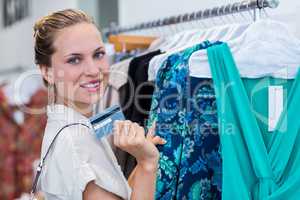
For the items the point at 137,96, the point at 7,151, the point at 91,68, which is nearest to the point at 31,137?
the point at 7,151

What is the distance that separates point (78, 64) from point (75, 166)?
235 millimetres

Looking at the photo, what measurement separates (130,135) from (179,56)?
446 millimetres

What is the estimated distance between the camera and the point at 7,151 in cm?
199

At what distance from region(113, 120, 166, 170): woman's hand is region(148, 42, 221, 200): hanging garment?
29cm

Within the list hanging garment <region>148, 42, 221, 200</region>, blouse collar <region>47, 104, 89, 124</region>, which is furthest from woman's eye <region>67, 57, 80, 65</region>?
hanging garment <region>148, 42, 221, 200</region>

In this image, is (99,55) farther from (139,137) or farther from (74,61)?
(139,137)

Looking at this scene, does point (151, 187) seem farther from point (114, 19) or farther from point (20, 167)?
point (114, 19)

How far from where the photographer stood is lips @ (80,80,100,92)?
38.9 inches

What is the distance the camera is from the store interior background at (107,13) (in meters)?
1.45

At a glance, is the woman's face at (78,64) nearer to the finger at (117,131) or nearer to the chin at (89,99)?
the chin at (89,99)

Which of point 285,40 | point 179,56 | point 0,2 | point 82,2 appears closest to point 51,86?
point 179,56

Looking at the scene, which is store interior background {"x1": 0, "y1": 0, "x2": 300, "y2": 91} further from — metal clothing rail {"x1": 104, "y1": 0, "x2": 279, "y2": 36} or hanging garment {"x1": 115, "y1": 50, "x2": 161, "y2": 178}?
hanging garment {"x1": 115, "y1": 50, "x2": 161, "y2": 178}

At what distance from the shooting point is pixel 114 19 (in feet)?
8.75

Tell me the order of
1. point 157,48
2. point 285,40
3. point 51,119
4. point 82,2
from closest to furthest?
1. point 51,119
2. point 285,40
3. point 157,48
4. point 82,2
